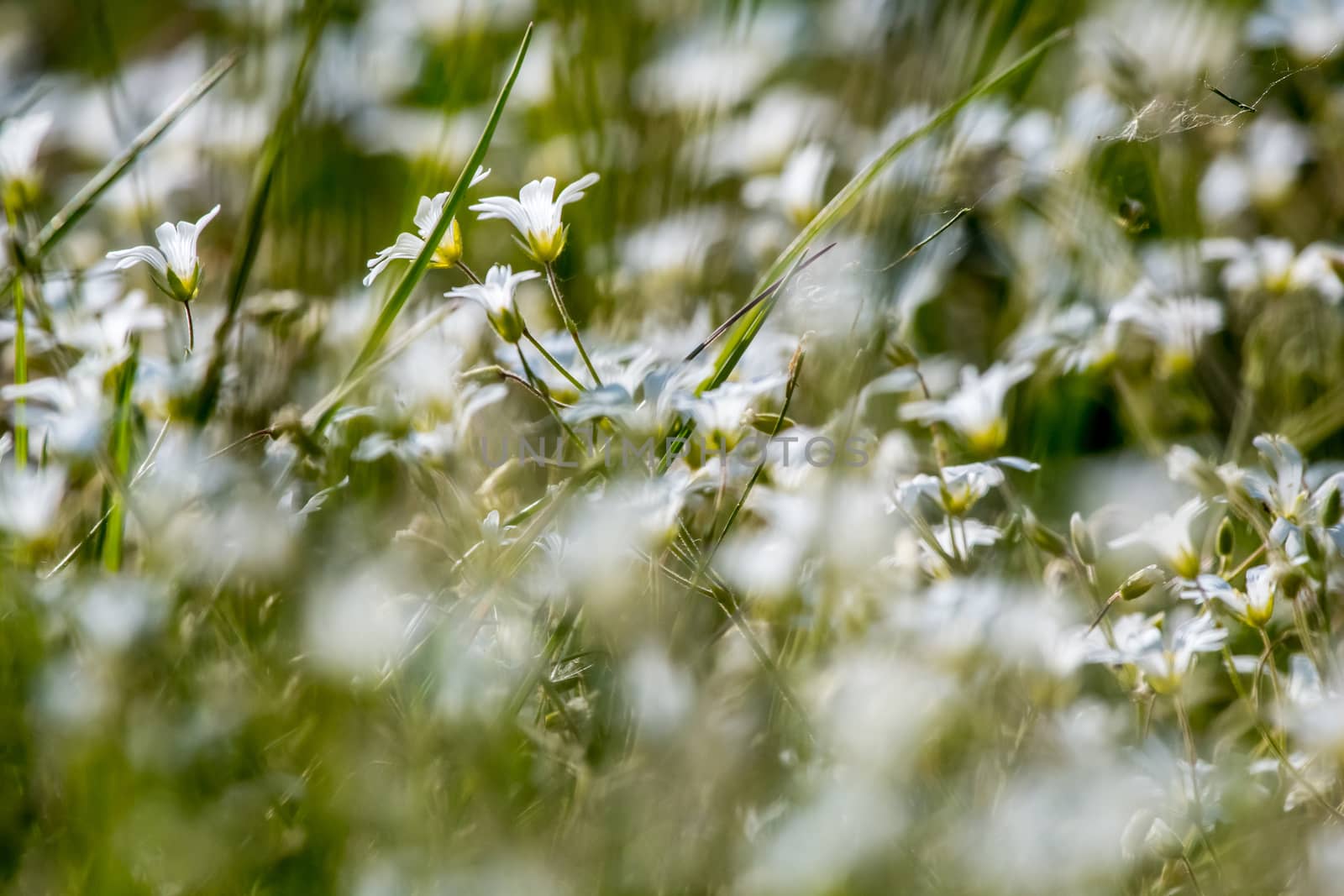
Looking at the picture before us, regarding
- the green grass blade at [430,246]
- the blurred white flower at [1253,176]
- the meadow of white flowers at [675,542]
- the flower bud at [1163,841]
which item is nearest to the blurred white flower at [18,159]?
the meadow of white flowers at [675,542]

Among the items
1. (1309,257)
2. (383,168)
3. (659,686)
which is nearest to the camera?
(659,686)

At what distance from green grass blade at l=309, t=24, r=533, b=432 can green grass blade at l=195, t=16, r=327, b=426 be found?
81 mm

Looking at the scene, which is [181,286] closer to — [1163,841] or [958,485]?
[958,485]

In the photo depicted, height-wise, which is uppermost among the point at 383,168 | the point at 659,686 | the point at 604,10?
the point at 604,10

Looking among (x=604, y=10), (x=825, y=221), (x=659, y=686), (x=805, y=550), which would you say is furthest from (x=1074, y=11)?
(x=659, y=686)

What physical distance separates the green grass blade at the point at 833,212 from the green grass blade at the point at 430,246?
0.19m

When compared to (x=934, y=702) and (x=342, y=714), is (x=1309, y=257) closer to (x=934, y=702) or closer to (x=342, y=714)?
(x=934, y=702)

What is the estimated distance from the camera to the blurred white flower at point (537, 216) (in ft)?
2.54

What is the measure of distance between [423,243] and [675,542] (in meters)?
0.25

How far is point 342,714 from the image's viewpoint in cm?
79

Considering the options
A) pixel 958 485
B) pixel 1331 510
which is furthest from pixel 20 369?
pixel 1331 510

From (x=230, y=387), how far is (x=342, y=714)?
13.1 inches

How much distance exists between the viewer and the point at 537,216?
2.60 feet

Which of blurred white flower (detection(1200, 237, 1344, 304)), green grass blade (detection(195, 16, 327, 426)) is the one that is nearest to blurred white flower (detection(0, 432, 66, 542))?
green grass blade (detection(195, 16, 327, 426))
